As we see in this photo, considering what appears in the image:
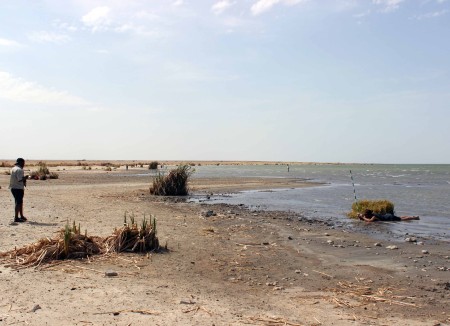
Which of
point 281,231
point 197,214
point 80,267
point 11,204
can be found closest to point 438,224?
point 281,231

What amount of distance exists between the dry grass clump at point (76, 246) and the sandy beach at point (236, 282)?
314mm

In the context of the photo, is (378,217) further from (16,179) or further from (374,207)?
(16,179)

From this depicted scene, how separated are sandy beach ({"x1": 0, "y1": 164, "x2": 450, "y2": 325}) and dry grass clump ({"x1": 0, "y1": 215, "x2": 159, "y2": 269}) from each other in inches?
12.4

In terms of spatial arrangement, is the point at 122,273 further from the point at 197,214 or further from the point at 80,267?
the point at 197,214

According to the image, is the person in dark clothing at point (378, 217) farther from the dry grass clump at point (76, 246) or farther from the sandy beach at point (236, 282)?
the dry grass clump at point (76, 246)

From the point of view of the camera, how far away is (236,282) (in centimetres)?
814

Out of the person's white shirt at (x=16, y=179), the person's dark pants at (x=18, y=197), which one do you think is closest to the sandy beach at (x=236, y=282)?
the person's dark pants at (x=18, y=197)

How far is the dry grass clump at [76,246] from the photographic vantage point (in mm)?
8633

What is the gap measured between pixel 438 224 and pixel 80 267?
13997 millimetres

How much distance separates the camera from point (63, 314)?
6016 mm

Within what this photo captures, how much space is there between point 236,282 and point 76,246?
137 inches

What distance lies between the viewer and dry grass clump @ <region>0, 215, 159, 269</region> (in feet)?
28.3

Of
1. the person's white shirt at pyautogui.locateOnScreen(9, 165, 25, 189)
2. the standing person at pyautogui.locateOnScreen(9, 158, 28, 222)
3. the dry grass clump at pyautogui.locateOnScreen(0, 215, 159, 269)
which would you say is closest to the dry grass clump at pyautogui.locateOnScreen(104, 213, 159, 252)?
the dry grass clump at pyautogui.locateOnScreen(0, 215, 159, 269)

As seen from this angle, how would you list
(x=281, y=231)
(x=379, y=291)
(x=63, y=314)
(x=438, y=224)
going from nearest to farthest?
(x=63, y=314)
(x=379, y=291)
(x=281, y=231)
(x=438, y=224)
